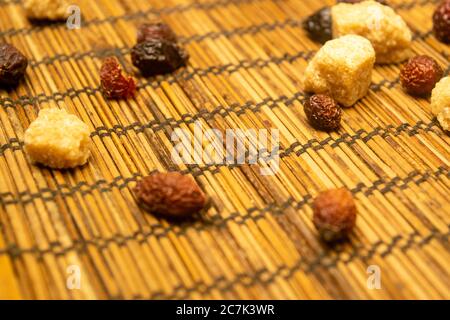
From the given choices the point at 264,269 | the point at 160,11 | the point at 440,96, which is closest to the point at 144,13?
the point at 160,11

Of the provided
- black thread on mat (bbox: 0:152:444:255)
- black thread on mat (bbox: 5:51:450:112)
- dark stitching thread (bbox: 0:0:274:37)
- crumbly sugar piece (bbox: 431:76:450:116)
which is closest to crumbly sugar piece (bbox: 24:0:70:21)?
dark stitching thread (bbox: 0:0:274:37)

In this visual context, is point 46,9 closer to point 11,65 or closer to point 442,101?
point 11,65

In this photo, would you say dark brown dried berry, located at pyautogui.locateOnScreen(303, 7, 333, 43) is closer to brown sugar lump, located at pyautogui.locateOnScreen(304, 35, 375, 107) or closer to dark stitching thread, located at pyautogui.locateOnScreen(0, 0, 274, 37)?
brown sugar lump, located at pyautogui.locateOnScreen(304, 35, 375, 107)

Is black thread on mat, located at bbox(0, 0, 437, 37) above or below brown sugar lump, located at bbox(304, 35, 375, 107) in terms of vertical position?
below

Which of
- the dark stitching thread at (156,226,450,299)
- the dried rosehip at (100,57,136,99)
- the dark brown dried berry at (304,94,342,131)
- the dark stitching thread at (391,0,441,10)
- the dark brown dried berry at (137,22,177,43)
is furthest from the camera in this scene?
the dark stitching thread at (391,0,441,10)

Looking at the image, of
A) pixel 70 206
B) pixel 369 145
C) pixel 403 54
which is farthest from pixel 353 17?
pixel 70 206
